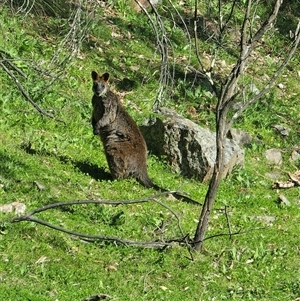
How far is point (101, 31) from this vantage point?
16.6 m

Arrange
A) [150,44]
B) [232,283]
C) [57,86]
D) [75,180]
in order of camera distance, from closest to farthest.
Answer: [232,283]
[75,180]
[57,86]
[150,44]

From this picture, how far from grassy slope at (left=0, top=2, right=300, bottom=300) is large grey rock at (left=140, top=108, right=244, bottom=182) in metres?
0.24

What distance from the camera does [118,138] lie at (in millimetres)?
11164

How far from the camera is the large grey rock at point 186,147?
476 inches

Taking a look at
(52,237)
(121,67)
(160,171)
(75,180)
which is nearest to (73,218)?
(52,237)

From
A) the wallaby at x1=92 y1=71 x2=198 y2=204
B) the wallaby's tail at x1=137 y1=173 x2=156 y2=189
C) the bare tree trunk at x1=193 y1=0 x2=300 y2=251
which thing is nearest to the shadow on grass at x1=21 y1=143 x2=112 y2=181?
the wallaby at x1=92 y1=71 x2=198 y2=204

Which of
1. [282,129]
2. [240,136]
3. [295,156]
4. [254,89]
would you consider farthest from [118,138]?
[254,89]

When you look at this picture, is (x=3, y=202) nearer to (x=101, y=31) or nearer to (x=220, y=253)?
(x=220, y=253)

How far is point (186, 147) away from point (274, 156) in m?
2.42

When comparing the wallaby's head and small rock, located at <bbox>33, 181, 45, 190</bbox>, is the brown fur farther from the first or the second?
small rock, located at <bbox>33, 181, 45, 190</bbox>

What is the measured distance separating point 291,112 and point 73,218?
8386 mm

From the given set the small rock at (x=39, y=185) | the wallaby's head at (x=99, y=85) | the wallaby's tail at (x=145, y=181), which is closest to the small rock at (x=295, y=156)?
the wallaby's tail at (x=145, y=181)

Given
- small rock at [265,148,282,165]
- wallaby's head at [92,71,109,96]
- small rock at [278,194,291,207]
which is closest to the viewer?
wallaby's head at [92,71,109,96]

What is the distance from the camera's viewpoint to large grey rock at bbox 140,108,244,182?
12.1 metres
